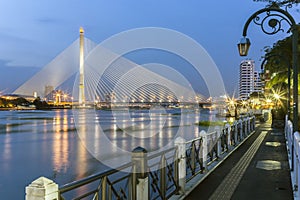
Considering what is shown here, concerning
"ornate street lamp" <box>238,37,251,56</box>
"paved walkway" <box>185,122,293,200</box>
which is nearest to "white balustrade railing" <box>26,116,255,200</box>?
"paved walkway" <box>185,122,293,200</box>

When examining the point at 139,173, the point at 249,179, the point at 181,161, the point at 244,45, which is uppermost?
the point at 244,45

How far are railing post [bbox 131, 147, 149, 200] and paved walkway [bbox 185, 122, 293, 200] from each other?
70.5 inches

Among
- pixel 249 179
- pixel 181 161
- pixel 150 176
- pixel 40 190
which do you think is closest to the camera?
pixel 40 190

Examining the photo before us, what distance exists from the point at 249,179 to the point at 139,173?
3963mm

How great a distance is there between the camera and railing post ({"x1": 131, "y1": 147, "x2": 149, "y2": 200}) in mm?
4559

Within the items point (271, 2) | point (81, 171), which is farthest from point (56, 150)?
point (271, 2)

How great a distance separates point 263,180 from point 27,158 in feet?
51.4

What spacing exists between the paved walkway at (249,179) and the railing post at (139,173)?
1791mm

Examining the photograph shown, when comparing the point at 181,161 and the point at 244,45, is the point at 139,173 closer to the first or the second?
the point at 181,161

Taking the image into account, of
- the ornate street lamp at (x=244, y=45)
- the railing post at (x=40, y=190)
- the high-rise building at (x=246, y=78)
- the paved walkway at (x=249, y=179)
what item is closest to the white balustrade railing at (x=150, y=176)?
the railing post at (x=40, y=190)

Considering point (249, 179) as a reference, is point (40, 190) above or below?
above

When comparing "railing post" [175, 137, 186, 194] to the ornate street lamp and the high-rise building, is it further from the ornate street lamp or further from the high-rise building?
the high-rise building

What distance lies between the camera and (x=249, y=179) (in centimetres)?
775

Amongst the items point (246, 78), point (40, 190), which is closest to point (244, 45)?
point (40, 190)
